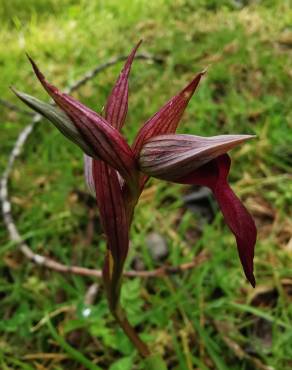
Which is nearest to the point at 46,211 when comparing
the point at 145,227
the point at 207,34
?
the point at 145,227

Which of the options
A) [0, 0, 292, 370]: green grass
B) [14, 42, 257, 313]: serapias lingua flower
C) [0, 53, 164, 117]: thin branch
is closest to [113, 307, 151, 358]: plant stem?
[0, 0, 292, 370]: green grass

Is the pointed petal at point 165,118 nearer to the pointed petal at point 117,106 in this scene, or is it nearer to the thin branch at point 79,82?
the pointed petal at point 117,106

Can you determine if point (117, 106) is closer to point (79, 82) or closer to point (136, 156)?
point (136, 156)

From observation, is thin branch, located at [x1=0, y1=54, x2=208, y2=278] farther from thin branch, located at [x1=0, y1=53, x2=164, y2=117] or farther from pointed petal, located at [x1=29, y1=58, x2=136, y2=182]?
pointed petal, located at [x1=29, y1=58, x2=136, y2=182]

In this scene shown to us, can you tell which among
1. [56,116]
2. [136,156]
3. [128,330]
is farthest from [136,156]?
[128,330]

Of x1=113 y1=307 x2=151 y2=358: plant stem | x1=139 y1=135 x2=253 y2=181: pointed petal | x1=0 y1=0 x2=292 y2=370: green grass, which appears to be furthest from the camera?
x1=0 y1=0 x2=292 y2=370: green grass

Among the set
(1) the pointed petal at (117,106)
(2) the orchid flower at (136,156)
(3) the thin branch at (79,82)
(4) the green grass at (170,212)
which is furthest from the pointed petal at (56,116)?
(3) the thin branch at (79,82)
